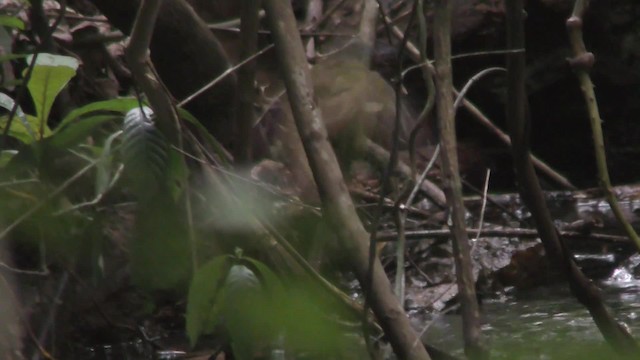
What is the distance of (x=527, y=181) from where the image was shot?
1.81 meters

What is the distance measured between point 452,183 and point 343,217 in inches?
7.3

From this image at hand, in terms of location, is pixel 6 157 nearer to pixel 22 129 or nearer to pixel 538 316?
pixel 22 129

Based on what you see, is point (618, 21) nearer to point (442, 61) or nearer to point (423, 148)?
point (423, 148)

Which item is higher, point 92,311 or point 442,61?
point 442,61

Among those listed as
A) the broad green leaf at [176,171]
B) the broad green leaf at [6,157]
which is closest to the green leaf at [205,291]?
the broad green leaf at [176,171]

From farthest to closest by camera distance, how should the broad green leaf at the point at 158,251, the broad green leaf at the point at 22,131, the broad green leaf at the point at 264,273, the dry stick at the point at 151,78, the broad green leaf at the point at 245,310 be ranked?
the broad green leaf at the point at 22,131 < the dry stick at the point at 151,78 < the broad green leaf at the point at 264,273 < the broad green leaf at the point at 158,251 < the broad green leaf at the point at 245,310

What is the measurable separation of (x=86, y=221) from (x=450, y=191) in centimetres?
67

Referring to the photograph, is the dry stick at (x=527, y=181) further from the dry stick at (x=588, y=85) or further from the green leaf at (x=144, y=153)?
the green leaf at (x=144, y=153)

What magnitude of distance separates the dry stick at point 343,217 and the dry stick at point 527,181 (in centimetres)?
44

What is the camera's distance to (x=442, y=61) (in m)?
1.43

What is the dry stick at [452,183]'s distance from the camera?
1315 millimetres

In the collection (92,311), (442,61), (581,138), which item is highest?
(442,61)

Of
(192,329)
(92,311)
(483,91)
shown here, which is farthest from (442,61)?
(483,91)

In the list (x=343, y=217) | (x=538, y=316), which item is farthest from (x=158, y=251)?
(x=538, y=316)
